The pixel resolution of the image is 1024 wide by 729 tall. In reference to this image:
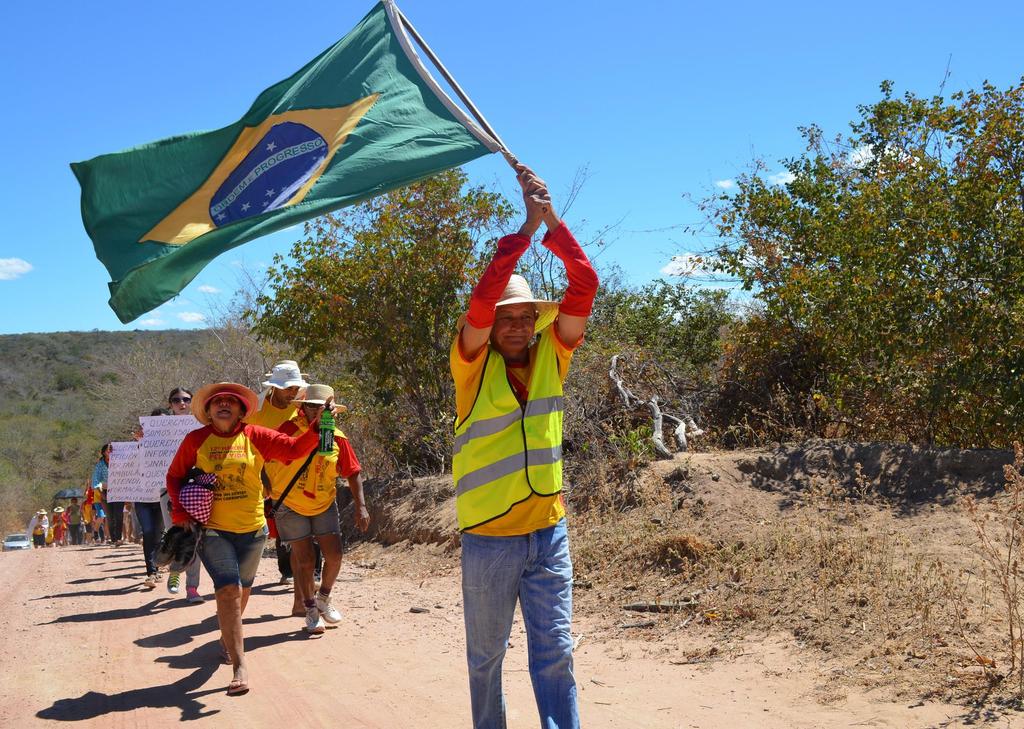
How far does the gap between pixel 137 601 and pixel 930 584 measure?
7738 millimetres

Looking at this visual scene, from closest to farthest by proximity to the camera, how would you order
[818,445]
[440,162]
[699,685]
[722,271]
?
1. [440,162]
2. [699,685]
3. [818,445]
4. [722,271]

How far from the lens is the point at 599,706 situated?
559 centimetres

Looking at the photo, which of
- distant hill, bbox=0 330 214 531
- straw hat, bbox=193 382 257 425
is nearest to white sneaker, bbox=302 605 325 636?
straw hat, bbox=193 382 257 425

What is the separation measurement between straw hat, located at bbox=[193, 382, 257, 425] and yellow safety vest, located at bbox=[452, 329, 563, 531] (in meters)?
2.86

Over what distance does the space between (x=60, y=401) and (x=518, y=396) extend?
66.3 metres

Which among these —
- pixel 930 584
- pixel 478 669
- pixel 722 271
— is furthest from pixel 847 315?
pixel 478 669

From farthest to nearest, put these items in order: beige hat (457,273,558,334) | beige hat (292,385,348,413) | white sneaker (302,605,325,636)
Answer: white sneaker (302,605,325,636), beige hat (292,385,348,413), beige hat (457,273,558,334)

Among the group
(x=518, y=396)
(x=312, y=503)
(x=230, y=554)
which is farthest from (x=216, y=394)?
(x=518, y=396)

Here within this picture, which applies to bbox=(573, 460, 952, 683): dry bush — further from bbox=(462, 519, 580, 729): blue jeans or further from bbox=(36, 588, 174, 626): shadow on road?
bbox=(36, 588, 174, 626): shadow on road

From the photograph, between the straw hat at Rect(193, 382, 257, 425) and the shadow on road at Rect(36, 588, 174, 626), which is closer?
the straw hat at Rect(193, 382, 257, 425)

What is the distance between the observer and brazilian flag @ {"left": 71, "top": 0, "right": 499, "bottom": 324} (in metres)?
5.34

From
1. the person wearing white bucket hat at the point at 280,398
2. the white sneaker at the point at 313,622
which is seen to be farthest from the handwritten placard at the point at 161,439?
the white sneaker at the point at 313,622

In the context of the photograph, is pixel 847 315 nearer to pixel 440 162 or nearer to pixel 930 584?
pixel 930 584

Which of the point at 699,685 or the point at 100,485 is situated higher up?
the point at 100,485
